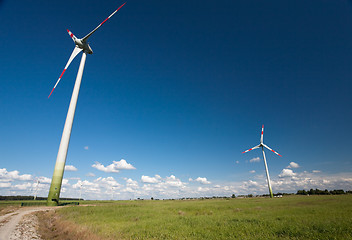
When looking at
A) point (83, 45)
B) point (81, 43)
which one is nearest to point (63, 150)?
point (83, 45)

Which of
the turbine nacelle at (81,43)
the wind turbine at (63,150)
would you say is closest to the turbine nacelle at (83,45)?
the turbine nacelle at (81,43)

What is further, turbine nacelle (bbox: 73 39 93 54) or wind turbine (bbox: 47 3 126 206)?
turbine nacelle (bbox: 73 39 93 54)

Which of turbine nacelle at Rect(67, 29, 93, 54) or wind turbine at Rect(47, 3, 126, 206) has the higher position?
turbine nacelle at Rect(67, 29, 93, 54)

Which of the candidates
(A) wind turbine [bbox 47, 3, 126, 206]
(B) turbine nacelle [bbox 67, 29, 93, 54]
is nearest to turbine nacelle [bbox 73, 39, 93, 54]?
(B) turbine nacelle [bbox 67, 29, 93, 54]

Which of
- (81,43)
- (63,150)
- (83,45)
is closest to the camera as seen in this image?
(63,150)

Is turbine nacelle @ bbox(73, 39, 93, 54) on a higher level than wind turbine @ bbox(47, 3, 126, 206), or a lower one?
higher

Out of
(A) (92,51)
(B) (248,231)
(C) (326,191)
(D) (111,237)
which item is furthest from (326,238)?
(C) (326,191)

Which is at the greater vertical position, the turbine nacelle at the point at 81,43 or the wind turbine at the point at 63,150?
the turbine nacelle at the point at 81,43

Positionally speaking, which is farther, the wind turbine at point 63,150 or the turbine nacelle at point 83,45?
the turbine nacelle at point 83,45

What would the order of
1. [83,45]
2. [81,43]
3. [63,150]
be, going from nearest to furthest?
[63,150] → [81,43] → [83,45]

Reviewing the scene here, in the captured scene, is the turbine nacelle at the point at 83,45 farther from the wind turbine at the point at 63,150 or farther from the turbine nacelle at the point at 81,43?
the wind turbine at the point at 63,150

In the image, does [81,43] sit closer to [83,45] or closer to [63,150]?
[83,45]

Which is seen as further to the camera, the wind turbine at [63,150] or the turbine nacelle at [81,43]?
the turbine nacelle at [81,43]

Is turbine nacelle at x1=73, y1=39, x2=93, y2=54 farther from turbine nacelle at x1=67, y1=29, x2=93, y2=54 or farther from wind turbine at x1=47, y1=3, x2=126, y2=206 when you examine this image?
wind turbine at x1=47, y1=3, x2=126, y2=206
